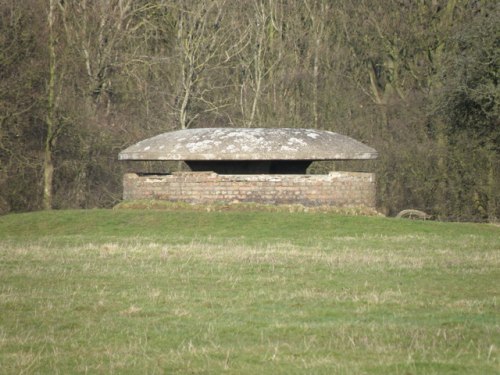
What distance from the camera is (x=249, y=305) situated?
1139 cm

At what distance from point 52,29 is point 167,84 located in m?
7.01

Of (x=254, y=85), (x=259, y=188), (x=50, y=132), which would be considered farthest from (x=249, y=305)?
(x=254, y=85)

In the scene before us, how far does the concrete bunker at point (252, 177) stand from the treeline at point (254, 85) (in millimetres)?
5472

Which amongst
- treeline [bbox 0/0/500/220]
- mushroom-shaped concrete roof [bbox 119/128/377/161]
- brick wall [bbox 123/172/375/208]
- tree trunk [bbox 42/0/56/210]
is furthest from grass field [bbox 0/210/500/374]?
tree trunk [bbox 42/0/56/210]

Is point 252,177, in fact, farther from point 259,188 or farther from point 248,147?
point 248,147

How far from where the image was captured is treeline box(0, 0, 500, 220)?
107 feet

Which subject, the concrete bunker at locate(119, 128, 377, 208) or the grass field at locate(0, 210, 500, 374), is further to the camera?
the concrete bunker at locate(119, 128, 377, 208)

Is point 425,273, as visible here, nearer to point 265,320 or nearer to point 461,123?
point 265,320

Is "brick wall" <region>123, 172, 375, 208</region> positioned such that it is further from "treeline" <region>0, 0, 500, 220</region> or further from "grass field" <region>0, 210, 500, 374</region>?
"treeline" <region>0, 0, 500, 220</region>

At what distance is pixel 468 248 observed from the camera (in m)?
18.8

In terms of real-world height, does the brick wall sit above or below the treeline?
below

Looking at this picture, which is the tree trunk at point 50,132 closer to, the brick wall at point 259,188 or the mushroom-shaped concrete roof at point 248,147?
the mushroom-shaped concrete roof at point 248,147

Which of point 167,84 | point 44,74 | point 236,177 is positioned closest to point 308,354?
point 236,177

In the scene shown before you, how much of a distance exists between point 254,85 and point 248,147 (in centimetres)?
1458
